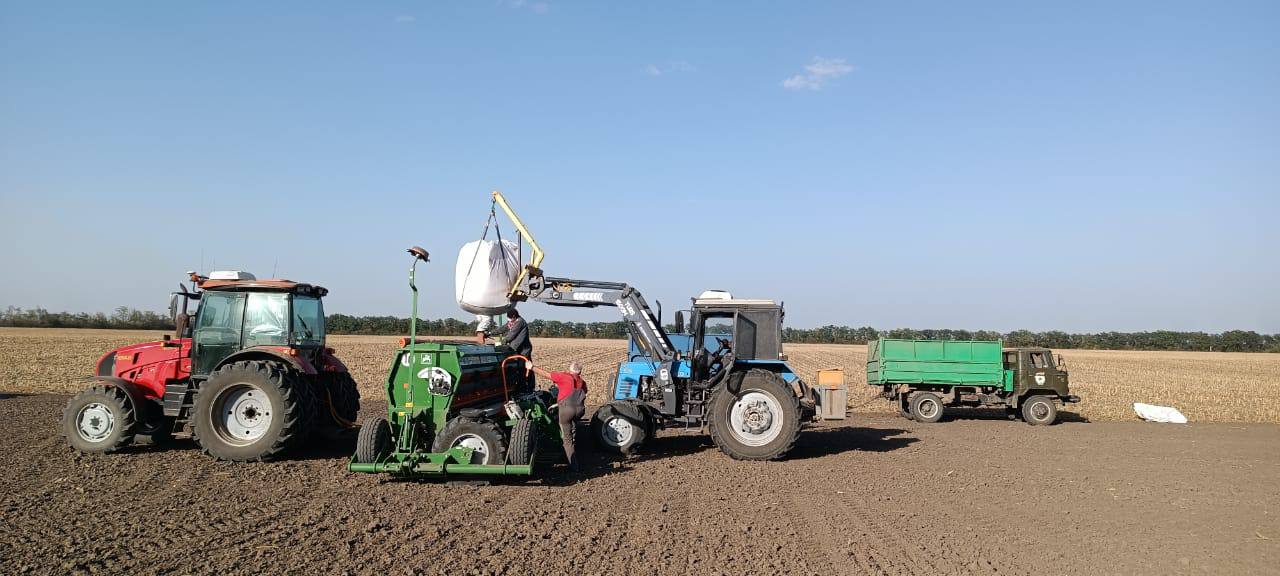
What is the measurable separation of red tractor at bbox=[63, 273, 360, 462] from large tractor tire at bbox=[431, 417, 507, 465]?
2.19m

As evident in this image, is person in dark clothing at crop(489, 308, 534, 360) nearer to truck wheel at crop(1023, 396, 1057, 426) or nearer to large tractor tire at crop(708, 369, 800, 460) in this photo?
large tractor tire at crop(708, 369, 800, 460)

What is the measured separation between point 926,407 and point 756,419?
7.62 meters

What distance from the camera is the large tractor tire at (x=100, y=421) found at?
31.3ft

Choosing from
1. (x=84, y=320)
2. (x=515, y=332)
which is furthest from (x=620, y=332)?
(x=515, y=332)

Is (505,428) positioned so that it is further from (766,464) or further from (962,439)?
(962,439)

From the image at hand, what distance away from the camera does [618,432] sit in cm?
1082

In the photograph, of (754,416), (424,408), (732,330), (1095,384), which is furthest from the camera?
(1095,384)

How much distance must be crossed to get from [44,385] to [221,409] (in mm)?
13007

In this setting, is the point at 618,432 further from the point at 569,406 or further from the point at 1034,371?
the point at 1034,371

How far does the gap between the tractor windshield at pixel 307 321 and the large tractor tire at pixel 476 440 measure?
10.00 feet

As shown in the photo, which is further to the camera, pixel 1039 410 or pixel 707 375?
pixel 1039 410

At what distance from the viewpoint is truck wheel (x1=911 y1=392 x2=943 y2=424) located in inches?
655

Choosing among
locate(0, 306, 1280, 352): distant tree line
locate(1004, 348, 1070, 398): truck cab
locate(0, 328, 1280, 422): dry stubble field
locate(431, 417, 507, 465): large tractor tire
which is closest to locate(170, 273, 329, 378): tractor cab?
locate(431, 417, 507, 465): large tractor tire

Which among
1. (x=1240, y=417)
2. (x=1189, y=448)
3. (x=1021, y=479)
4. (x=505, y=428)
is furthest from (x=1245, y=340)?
(x=505, y=428)
